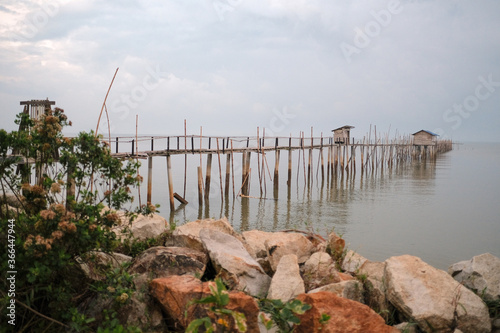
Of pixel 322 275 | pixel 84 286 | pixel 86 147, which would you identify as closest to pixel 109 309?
pixel 84 286

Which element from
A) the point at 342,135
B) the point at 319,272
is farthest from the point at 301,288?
the point at 342,135

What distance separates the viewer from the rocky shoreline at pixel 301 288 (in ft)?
13.1

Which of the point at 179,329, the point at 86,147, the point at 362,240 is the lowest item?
the point at 362,240

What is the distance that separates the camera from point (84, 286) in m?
4.49

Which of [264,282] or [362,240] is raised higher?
[264,282]

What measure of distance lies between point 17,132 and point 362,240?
34.5ft

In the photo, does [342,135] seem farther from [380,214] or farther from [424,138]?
[424,138]

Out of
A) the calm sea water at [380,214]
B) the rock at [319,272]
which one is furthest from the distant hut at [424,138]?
the rock at [319,272]

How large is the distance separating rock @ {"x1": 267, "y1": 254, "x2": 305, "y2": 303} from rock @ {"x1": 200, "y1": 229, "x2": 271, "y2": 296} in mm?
281

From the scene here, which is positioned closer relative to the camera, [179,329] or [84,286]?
[179,329]

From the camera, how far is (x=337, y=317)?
3.95m

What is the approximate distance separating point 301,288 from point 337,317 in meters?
0.85

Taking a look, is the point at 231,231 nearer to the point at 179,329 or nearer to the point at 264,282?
the point at 264,282

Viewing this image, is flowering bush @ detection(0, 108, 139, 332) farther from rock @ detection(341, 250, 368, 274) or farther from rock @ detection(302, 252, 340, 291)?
rock @ detection(341, 250, 368, 274)
